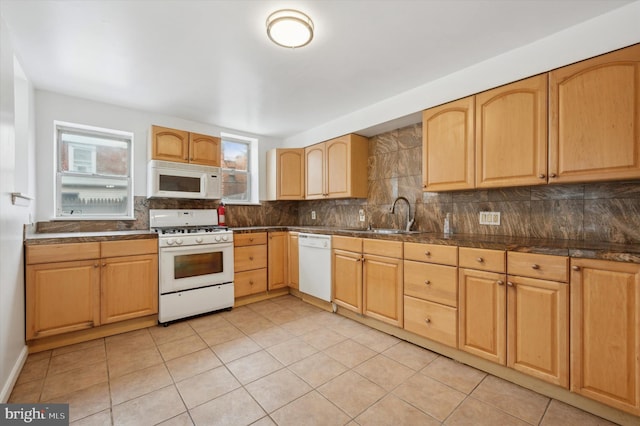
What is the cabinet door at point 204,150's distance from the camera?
3.33 meters

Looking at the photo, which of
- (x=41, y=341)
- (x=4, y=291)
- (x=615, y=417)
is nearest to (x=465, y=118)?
(x=615, y=417)

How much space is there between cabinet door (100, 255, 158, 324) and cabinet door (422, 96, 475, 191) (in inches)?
112

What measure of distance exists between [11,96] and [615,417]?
407cm

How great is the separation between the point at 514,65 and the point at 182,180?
342cm

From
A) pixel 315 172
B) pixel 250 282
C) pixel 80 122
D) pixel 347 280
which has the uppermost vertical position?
pixel 80 122

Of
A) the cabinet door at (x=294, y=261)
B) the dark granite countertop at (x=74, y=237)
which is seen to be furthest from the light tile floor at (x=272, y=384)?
the cabinet door at (x=294, y=261)

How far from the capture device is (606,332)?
1.46m

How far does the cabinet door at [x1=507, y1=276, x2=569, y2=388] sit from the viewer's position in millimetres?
1590

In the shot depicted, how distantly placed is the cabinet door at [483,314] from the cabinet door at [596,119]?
838 mm

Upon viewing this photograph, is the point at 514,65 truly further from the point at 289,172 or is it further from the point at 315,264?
the point at 289,172

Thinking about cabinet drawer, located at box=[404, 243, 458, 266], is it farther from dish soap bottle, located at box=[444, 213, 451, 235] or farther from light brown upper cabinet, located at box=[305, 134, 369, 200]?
light brown upper cabinet, located at box=[305, 134, 369, 200]

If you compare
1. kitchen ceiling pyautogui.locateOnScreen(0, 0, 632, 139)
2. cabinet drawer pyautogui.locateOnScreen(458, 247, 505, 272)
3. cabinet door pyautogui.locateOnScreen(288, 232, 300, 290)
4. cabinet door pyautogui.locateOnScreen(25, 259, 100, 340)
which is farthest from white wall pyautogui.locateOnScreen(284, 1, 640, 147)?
cabinet door pyautogui.locateOnScreen(25, 259, 100, 340)

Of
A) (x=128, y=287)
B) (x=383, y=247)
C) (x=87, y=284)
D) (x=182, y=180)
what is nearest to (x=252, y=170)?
(x=182, y=180)

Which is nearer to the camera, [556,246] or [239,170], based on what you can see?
[556,246]
